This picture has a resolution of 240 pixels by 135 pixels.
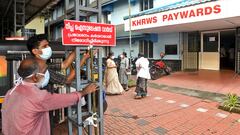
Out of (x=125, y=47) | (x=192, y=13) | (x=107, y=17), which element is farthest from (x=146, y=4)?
(x=192, y=13)

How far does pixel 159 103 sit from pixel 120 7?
1200cm

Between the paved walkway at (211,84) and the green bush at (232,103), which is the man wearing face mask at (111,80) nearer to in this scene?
the paved walkway at (211,84)

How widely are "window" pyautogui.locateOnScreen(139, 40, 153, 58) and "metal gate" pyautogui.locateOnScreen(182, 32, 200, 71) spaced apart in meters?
2.83

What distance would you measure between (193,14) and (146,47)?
24.1ft

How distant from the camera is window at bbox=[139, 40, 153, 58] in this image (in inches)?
628

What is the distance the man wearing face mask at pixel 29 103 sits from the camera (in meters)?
2.12

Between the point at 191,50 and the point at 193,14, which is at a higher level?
the point at 193,14

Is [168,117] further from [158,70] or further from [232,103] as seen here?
Result: [158,70]

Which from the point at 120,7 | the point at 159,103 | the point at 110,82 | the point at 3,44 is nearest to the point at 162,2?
the point at 120,7

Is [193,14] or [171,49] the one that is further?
[171,49]

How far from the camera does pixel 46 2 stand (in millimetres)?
10383

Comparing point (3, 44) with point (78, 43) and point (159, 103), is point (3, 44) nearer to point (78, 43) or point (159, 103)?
point (78, 43)

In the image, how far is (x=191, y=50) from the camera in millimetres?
13695

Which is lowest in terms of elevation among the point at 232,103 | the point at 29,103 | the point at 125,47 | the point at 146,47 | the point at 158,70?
the point at 232,103
